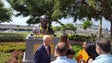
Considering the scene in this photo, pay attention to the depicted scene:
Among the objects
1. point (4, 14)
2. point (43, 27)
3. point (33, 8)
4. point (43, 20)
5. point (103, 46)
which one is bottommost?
point (103, 46)

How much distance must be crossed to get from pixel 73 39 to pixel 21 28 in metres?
72.5

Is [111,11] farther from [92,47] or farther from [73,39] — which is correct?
[92,47]

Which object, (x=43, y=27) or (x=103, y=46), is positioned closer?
(x=103, y=46)

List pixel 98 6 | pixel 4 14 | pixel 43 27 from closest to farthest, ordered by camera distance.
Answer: pixel 43 27, pixel 98 6, pixel 4 14

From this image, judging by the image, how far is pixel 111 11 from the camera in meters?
27.0

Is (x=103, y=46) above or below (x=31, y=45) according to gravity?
above

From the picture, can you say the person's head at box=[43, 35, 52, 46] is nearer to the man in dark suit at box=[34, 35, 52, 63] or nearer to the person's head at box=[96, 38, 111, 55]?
the man in dark suit at box=[34, 35, 52, 63]

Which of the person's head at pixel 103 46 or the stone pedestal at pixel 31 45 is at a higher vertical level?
the person's head at pixel 103 46

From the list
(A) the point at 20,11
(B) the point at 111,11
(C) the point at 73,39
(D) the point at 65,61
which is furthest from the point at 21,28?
(D) the point at 65,61

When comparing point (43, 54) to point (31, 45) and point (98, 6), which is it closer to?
point (31, 45)

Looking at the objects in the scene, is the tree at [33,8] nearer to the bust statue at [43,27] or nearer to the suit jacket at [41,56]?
the bust statue at [43,27]

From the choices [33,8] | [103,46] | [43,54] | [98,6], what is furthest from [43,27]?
[33,8]

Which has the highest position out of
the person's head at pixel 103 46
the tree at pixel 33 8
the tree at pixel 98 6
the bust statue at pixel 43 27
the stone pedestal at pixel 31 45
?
the tree at pixel 33 8

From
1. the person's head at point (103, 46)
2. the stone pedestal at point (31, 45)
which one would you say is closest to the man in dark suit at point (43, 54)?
the person's head at point (103, 46)
